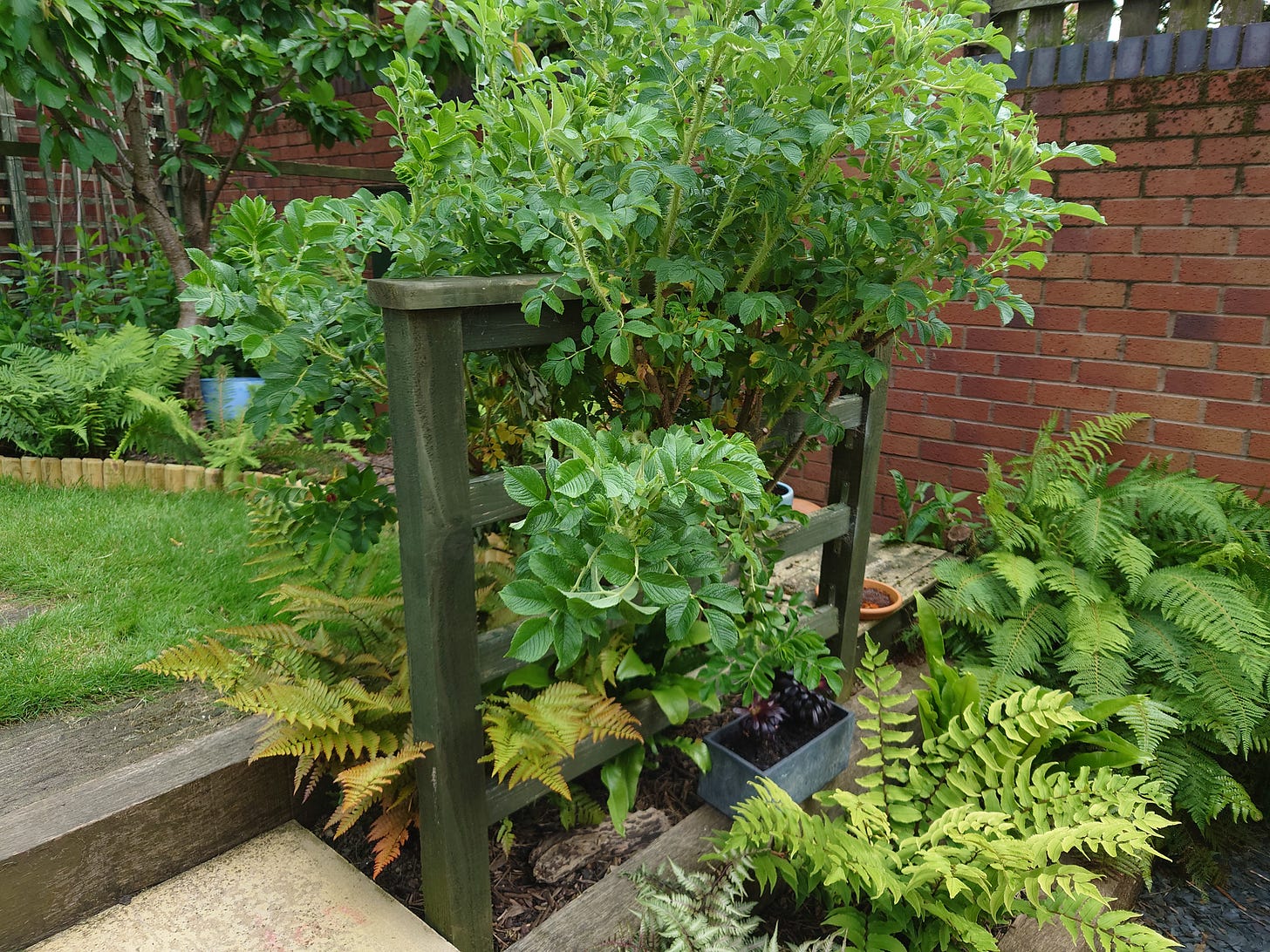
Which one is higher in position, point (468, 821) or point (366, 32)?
point (366, 32)

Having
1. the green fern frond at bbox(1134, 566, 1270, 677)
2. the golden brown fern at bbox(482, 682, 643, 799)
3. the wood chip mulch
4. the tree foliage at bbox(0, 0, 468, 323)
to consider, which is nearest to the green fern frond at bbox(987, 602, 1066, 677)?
the green fern frond at bbox(1134, 566, 1270, 677)

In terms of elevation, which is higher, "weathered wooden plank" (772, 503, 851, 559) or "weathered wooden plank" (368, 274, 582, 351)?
"weathered wooden plank" (368, 274, 582, 351)

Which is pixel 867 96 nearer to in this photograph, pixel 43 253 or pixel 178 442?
pixel 178 442

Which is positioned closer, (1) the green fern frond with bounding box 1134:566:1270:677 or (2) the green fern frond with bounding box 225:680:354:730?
(2) the green fern frond with bounding box 225:680:354:730

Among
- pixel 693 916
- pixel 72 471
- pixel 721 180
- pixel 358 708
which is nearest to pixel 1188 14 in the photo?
pixel 721 180

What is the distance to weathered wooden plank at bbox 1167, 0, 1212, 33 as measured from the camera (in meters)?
2.85

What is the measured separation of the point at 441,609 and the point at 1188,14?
3201 mm

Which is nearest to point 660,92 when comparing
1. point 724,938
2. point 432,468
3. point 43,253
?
point 432,468

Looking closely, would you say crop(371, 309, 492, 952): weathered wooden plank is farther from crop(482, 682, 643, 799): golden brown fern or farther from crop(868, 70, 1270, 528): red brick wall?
crop(868, 70, 1270, 528): red brick wall

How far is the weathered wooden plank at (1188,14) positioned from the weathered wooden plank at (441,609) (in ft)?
9.26

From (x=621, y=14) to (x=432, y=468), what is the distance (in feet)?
2.91

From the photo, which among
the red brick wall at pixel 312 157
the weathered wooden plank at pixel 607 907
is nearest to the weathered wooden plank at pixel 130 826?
the weathered wooden plank at pixel 607 907

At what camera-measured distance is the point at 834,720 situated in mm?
2275

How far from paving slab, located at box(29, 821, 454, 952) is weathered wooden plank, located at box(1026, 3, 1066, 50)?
3546 millimetres
